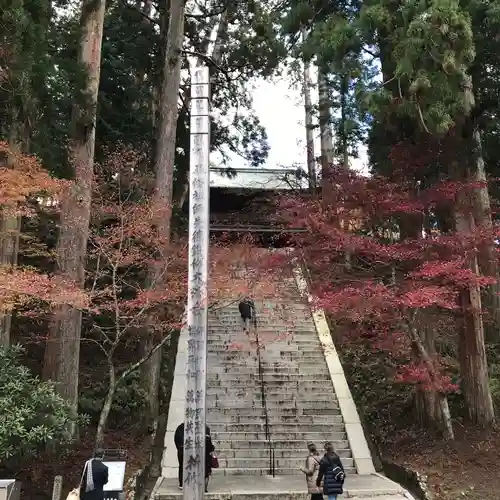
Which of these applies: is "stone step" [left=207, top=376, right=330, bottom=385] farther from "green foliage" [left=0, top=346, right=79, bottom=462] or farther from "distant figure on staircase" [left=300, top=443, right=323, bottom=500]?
"distant figure on staircase" [left=300, top=443, right=323, bottom=500]

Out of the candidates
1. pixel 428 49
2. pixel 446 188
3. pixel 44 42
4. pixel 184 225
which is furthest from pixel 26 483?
pixel 184 225

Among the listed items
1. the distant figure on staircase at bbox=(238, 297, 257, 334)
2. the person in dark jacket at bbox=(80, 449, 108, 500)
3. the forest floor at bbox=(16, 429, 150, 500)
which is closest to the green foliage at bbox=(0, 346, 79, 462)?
the forest floor at bbox=(16, 429, 150, 500)

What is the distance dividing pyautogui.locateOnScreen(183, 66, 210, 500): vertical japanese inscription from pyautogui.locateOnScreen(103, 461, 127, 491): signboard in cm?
97

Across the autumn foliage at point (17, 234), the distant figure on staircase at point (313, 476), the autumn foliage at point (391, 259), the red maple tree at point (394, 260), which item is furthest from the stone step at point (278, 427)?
the autumn foliage at point (17, 234)

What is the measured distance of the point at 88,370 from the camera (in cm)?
1302

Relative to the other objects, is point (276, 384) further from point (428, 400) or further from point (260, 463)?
point (428, 400)

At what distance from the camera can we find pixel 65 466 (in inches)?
344

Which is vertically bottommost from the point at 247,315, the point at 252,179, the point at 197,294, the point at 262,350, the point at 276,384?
the point at 276,384

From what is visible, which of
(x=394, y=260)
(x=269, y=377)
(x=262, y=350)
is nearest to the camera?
(x=394, y=260)

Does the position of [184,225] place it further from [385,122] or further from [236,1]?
[385,122]

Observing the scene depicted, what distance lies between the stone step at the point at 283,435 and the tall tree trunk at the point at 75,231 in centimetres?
286

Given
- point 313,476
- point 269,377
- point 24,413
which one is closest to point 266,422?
point 269,377

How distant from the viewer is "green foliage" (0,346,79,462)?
7.11m

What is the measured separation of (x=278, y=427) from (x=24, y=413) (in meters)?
5.22
